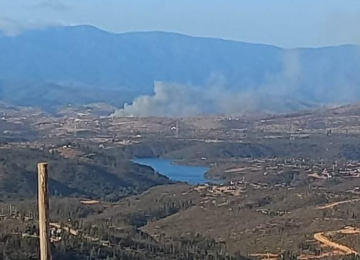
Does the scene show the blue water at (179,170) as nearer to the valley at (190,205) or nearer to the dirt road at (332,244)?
the valley at (190,205)

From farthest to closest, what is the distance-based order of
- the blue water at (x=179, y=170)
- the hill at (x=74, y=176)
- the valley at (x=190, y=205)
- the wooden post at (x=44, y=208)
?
the blue water at (x=179, y=170)
the hill at (x=74, y=176)
the valley at (x=190, y=205)
the wooden post at (x=44, y=208)

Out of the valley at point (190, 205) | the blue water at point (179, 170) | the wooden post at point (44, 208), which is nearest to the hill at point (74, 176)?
the valley at point (190, 205)

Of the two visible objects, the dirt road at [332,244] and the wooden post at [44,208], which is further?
the dirt road at [332,244]

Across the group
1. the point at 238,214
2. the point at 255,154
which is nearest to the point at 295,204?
the point at 238,214

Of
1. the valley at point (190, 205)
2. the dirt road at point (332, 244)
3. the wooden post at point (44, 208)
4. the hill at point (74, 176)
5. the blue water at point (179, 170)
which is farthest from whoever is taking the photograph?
the blue water at point (179, 170)

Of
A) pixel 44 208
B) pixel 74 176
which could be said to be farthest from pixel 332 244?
pixel 74 176

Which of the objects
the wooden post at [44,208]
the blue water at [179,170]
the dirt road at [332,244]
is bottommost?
the blue water at [179,170]

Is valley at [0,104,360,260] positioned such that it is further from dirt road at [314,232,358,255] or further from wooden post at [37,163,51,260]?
wooden post at [37,163,51,260]

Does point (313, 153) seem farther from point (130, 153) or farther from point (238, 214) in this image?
point (238, 214)
